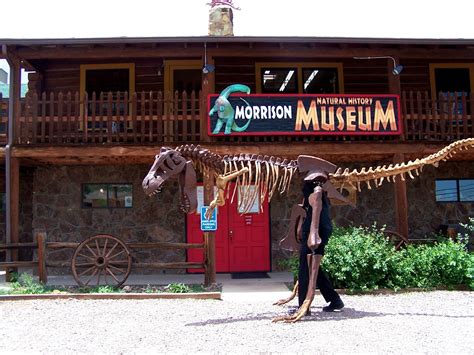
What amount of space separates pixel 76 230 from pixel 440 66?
36.0 ft

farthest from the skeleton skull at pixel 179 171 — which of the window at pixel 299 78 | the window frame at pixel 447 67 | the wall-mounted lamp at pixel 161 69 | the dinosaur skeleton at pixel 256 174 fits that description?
the window frame at pixel 447 67

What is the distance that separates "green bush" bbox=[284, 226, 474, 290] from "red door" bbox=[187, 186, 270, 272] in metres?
3.09

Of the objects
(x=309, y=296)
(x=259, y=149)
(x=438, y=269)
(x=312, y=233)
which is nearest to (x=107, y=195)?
(x=259, y=149)

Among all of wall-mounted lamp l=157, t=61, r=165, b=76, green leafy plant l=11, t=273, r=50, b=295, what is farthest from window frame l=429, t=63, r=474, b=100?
green leafy plant l=11, t=273, r=50, b=295

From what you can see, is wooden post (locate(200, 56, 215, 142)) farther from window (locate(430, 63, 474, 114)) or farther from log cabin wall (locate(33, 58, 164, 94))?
window (locate(430, 63, 474, 114))

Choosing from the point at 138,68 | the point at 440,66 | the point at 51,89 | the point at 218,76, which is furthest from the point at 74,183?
the point at 440,66

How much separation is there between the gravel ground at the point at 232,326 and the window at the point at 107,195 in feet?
13.6

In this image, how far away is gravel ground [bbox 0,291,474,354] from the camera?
5.34 m

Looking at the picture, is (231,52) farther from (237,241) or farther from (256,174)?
(237,241)

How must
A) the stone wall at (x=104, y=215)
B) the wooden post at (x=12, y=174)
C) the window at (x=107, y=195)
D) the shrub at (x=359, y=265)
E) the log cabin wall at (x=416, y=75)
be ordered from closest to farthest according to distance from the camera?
1. the shrub at (x=359, y=265)
2. the wooden post at (x=12, y=174)
3. the stone wall at (x=104, y=215)
4. the window at (x=107, y=195)
5. the log cabin wall at (x=416, y=75)

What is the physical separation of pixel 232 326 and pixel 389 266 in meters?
4.13

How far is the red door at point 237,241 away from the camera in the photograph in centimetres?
1208

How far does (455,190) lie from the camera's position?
12680 mm

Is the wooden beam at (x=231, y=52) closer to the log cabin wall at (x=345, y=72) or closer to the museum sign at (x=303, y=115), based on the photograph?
the museum sign at (x=303, y=115)
